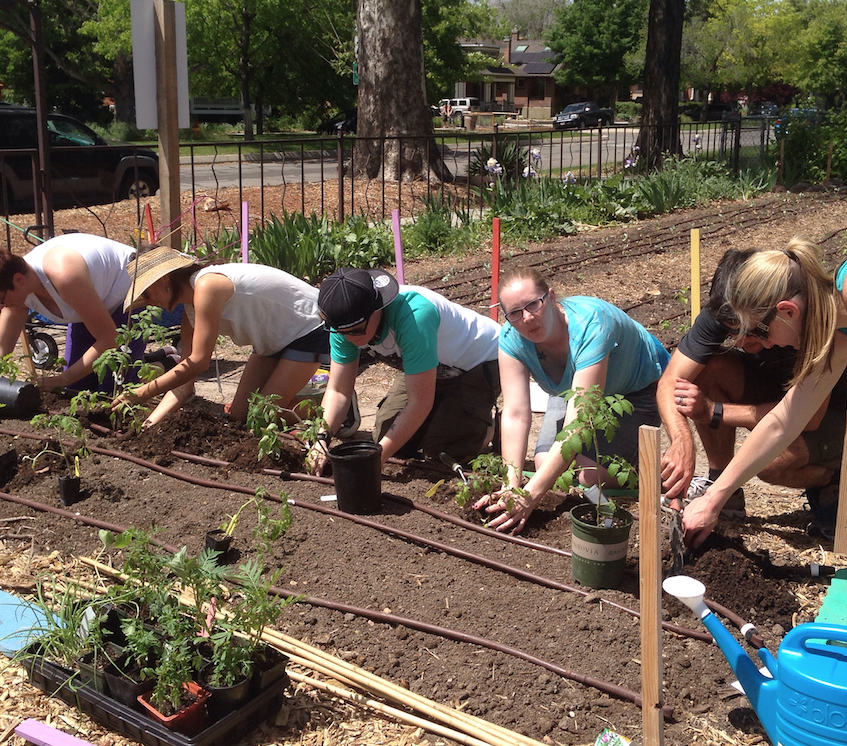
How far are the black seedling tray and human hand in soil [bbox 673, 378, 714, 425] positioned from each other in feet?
5.77

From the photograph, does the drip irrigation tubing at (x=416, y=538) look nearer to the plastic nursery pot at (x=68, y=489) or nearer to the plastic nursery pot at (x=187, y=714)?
the plastic nursery pot at (x=68, y=489)

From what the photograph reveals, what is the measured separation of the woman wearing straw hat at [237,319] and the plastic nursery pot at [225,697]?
6.49 feet

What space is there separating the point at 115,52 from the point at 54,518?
31.4 meters

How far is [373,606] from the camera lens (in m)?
2.80

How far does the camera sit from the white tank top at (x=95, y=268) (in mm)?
4438

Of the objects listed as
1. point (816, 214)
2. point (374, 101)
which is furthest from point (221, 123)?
point (816, 214)

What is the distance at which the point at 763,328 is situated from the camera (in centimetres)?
275

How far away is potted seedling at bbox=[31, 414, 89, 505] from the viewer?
11.7 feet

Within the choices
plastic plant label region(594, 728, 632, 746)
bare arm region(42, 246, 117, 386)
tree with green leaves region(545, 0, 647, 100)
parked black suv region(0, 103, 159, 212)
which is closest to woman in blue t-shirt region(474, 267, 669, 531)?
plastic plant label region(594, 728, 632, 746)

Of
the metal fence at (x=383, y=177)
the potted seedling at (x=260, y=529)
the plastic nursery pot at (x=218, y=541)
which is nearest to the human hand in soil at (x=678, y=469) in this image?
the potted seedling at (x=260, y=529)

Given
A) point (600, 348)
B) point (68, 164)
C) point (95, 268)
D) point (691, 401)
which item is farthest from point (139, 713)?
point (68, 164)

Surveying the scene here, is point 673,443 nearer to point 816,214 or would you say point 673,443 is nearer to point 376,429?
point 376,429

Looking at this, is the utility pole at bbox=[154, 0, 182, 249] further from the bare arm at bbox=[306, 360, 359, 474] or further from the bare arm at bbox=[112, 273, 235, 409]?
the bare arm at bbox=[306, 360, 359, 474]

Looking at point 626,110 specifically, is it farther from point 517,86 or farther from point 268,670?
point 268,670
